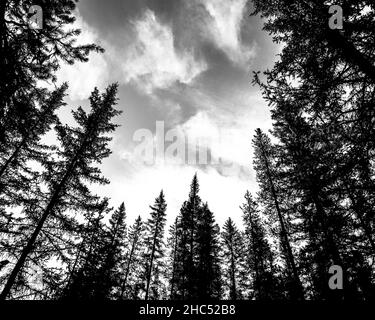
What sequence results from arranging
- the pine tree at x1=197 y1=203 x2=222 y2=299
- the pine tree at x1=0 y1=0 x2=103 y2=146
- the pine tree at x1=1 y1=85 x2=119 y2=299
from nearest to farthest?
the pine tree at x1=0 y1=0 x2=103 y2=146 < the pine tree at x1=1 y1=85 x2=119 y2=299 < the pine tree at x1=197 y1=203 x2=222 y2=299

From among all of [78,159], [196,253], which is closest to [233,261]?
[196,253]

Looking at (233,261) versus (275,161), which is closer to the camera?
(275,161)

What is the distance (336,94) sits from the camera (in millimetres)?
6305

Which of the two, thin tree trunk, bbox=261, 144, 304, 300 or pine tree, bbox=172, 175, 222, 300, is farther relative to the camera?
pine tree, bbox=172, 175, 222, 300

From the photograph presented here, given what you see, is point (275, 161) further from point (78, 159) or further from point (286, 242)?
point (78, 159)

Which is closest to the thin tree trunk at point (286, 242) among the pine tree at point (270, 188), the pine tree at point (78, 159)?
the pine tree at point (270, 188)

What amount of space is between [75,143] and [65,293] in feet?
27.0

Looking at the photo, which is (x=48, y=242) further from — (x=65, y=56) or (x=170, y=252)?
(x=170, y=252)

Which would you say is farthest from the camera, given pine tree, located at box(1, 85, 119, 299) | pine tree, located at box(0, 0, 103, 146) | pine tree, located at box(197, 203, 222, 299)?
pine tree, located at box(197, 203, 222, 299)

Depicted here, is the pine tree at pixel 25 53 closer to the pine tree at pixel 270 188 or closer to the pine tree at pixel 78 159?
the pine tree at pixel 78 159

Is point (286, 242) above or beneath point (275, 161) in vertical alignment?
beneath

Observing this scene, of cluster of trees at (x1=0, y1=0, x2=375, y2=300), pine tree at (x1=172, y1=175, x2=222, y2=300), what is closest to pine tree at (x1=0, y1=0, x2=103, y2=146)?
cluster of trees at (x1=0, y1=0, x2=375, y2=300)

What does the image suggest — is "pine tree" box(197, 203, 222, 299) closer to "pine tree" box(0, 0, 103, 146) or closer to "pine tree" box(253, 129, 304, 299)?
"pine tree" box(253, 129, 304, 299)

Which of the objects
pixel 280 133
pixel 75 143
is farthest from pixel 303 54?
pixel 75 143
